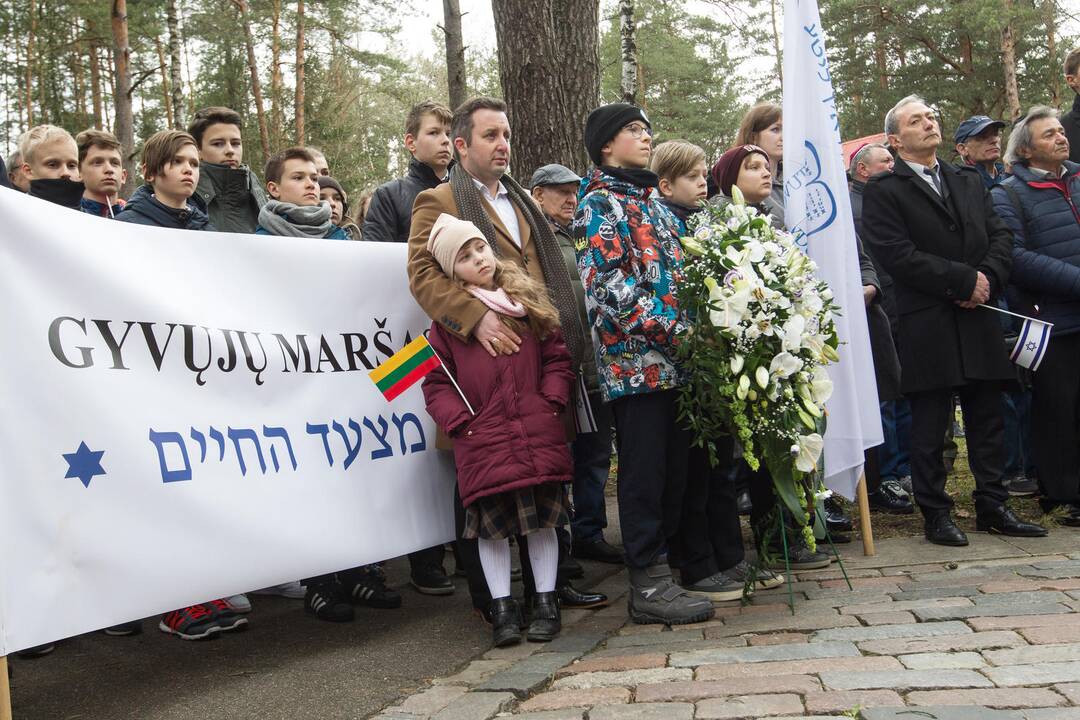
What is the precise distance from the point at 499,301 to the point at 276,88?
77.6 feet

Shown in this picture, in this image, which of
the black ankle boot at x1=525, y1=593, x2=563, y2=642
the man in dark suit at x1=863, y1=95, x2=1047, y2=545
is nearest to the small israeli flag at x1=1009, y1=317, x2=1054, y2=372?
the man in dark suit at x1=863, y1=95, x2=1047, y2=545

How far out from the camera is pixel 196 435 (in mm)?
4117

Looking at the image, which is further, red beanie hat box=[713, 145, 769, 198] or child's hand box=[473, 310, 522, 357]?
red beanie hat box=[713, 145, 769, 198]

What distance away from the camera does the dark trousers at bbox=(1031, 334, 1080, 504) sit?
19.5 ft

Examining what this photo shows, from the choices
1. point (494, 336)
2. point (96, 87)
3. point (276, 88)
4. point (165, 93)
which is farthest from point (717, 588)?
point (165, 93)

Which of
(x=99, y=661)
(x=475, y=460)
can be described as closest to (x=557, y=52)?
(x=475, y=460)

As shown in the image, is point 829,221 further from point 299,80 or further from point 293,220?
point 299,80

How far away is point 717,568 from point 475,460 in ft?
4.38

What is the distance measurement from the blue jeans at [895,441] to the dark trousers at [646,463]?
8.74 feet

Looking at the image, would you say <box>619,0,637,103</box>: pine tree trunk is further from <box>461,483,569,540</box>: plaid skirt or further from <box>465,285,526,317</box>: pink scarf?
<box>461,483,569,540</box>: plaid skirt

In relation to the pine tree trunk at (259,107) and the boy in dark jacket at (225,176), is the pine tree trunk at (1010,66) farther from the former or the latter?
the boy in dark jacket at (225,176)

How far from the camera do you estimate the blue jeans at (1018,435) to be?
712cm

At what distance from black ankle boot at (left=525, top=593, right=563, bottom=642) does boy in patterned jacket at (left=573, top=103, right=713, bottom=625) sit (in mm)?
346

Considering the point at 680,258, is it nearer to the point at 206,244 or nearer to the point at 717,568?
the point at 717,568
